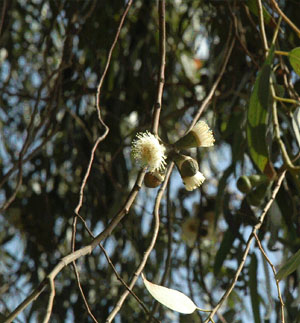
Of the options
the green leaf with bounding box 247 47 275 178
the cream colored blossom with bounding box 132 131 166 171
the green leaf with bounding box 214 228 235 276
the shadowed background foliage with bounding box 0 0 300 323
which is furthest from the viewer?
the shadowed background foliage with bounding box 0 0 300 323

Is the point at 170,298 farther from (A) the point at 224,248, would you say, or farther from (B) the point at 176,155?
(A) the point at 224,248

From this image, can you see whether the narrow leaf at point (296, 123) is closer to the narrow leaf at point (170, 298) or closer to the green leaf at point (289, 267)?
the green leaf at point (289, 267)

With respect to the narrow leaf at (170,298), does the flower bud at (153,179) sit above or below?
above

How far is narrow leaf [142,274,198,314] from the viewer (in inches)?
31.2

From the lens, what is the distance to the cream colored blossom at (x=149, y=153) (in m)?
0.90

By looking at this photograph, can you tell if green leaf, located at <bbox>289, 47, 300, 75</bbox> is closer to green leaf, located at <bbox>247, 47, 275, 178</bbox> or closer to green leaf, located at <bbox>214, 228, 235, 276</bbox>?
green leaf, located at <bbox>247, 47, 275, 178</bbox>

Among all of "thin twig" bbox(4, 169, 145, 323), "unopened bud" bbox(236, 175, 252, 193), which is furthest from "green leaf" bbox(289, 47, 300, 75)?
"thin twig" bbox(4, 169, 145, 323)

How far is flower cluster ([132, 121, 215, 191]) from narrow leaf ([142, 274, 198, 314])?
144mm

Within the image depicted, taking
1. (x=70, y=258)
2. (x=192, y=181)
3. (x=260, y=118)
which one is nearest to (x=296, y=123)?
(x=260, y=118)

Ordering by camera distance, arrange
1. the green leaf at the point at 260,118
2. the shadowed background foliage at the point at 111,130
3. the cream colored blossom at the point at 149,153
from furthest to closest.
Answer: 1. the shadowed background foliage at the point at 111,130
2. the green leaf at the point at 260,118
3. the cream colored blossom at the point at 149,153

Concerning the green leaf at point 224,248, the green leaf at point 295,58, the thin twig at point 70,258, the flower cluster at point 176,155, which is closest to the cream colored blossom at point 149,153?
the flower cluster at point 176,155

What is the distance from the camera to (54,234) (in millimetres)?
1992

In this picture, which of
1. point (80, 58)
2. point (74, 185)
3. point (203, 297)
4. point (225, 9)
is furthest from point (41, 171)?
point (225, 9)

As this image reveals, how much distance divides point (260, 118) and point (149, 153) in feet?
0.94
